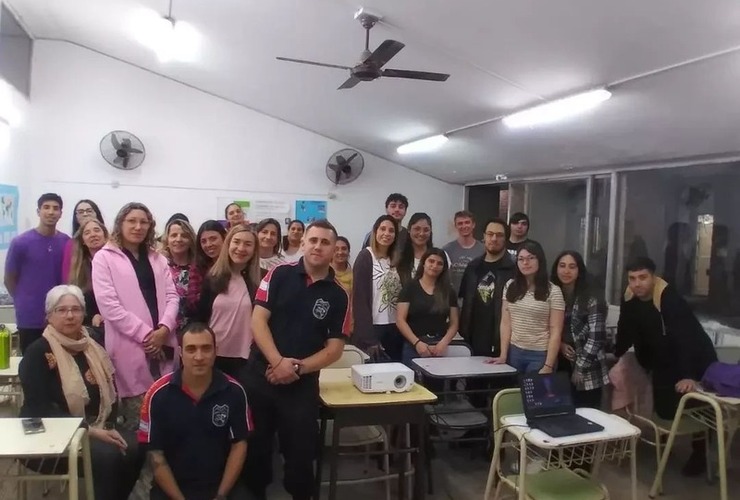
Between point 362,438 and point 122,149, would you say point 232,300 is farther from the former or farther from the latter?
point 122,149

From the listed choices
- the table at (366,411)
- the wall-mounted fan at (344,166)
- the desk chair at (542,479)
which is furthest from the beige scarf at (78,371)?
the wall-mounted fan at (344,166)

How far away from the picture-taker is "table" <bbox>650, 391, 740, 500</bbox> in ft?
9.52

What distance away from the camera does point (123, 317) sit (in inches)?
106

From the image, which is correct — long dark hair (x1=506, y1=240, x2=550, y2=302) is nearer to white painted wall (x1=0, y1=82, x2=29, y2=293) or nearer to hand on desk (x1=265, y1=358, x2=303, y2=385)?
hand on desk (x1=265, y1=358, x2=303, y2=385)

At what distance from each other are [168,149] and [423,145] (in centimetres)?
289

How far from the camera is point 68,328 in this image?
237 centimetres

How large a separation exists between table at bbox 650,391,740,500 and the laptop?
89 cm

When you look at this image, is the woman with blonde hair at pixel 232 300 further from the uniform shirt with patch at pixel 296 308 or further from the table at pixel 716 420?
the table at pixel 716 420

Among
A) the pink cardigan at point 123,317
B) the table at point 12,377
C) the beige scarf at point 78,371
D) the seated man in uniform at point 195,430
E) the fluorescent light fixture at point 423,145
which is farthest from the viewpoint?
the fluorescent light fixture at point 423,145

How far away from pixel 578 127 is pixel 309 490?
123 inches

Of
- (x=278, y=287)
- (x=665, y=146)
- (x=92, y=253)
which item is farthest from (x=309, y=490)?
(x=665, y=146)

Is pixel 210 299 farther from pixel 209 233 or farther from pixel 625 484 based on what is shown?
pixel 625 484

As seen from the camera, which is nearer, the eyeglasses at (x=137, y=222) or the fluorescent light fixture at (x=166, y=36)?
the eyeglasses at (x=137, y=222)

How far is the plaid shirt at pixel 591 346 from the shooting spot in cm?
323
